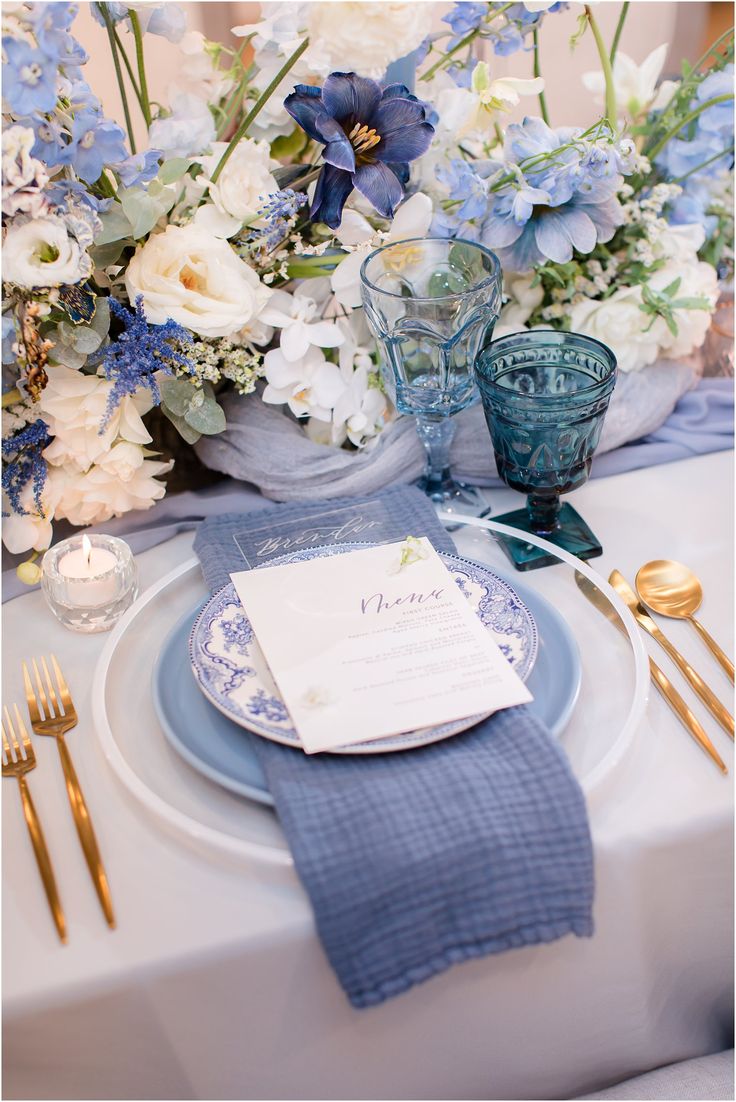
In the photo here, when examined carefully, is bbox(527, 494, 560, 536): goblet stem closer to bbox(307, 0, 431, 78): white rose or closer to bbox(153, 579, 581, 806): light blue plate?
bbox(153, 579, 581, 806): light blue plate

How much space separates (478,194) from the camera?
93 centimetres

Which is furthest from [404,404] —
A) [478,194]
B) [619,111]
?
[619,111]

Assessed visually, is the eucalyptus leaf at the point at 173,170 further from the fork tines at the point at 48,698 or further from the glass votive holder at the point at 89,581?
the fork tines at the point at 48,698

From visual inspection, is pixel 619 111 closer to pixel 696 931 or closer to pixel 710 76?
pixel 710 76

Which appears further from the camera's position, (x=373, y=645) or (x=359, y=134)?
(x=359, y=134)

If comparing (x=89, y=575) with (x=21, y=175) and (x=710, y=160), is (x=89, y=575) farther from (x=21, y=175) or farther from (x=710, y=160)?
(x=710, y=160)

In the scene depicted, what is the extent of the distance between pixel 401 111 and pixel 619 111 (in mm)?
532

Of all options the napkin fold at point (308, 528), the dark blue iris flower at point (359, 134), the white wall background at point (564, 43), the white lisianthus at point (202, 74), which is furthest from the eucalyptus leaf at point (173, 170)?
the white wall background at point (564, 43)

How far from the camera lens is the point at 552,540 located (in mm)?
921

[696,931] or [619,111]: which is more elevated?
[619,111]

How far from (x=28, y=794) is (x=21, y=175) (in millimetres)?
467

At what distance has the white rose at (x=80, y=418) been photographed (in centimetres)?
85

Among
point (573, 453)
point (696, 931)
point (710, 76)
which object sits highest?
point (710, 76)

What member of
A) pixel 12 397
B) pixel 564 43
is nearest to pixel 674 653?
pixel 12 397
